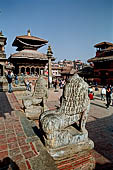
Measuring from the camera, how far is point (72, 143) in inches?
107

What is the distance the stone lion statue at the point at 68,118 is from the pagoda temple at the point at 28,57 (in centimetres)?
2591

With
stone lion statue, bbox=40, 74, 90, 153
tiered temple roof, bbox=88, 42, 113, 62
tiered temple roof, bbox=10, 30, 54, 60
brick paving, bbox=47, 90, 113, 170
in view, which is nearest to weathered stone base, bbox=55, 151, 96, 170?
brick paving, bbox=47, 90, 113, 170

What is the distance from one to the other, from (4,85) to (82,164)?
12853 mm

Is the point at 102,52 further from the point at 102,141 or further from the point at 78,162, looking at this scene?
the point at 78,162

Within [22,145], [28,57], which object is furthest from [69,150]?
[28,57]

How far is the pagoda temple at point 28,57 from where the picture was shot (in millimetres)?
27906

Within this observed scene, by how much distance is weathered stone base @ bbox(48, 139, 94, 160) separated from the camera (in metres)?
2.53

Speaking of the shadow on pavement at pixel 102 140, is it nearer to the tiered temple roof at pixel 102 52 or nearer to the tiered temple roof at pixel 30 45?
the tiered temple roof at pixel 102 52

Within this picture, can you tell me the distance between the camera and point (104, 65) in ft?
90.5

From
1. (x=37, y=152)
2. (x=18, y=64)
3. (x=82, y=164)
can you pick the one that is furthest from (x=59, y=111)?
(x=18, y=64)

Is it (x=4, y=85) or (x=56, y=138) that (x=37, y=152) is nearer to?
(x=56, y=138)

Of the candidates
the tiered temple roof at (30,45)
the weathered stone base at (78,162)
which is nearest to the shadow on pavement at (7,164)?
the weathered stone base at (78,162)

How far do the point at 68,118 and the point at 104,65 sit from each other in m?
27.3

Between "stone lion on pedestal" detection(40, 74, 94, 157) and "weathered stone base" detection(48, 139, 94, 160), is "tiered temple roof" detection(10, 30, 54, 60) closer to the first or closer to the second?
"stone lion on pedestal" detection(40, 74, 94, 157)
